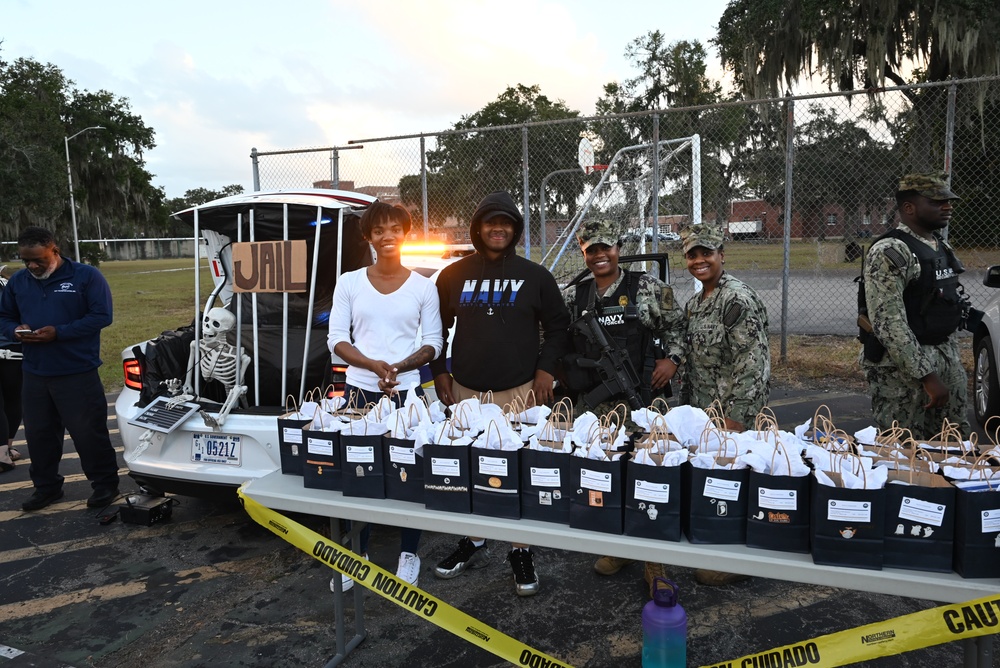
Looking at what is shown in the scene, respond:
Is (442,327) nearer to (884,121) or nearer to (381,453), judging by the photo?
(381,453)

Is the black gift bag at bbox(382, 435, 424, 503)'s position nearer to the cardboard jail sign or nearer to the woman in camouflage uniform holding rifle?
the woman in camouflage uniform holding rifle

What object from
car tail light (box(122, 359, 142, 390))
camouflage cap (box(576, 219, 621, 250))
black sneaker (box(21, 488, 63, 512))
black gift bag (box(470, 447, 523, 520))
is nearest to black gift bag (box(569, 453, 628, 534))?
black gift bag (box(470, 447, 523, 520))

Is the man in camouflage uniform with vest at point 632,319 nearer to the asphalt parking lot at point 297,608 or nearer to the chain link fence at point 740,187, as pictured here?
the asphalt parking lot at point 297,608

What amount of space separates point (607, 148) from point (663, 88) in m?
32.4

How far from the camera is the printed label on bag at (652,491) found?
1.99m

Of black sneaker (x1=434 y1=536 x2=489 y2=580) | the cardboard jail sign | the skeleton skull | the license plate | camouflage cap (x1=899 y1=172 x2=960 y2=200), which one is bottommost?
black sneaker (x1=434 y1=536 x2=489 y2=580)

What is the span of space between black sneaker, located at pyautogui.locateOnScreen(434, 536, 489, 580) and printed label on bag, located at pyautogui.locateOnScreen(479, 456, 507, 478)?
4.83 ft

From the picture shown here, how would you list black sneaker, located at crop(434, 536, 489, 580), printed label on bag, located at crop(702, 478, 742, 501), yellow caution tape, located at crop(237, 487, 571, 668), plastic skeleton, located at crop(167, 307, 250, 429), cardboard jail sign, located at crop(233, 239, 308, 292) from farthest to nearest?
1. plastic skeleton, located at crop(167, 307, 250, 429)
2. cardboard jail sign, located at crop(233, 239, 308, 292)
3. black sneaker, located at crop(434, 536, 489, 580)
4. yellow caution tape, located at crop(237, 487, 571, 668)
5. printed label on bag, located at crop(702, 478, 742, 501)

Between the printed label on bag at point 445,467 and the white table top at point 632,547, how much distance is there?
6.2 inches

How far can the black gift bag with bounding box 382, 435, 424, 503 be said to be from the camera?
238cm

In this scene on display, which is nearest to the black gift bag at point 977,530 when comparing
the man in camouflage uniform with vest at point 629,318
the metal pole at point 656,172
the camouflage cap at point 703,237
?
the camouflage cap at point 703,237

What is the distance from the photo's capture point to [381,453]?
7.95 ft

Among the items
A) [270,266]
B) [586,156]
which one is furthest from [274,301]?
[586,156]

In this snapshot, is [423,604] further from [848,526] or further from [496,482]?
[848,526]
